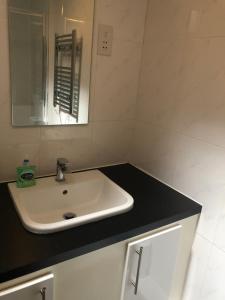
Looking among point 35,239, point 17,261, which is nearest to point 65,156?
point 35,239

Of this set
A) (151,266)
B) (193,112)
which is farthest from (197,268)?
(193,112)

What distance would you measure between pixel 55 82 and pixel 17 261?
82 centimetres

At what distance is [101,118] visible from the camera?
1.45 metres

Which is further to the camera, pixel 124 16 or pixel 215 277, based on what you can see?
pixel 124 16

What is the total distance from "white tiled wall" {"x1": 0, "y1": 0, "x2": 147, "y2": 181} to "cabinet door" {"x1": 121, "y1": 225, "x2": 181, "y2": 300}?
0.61m

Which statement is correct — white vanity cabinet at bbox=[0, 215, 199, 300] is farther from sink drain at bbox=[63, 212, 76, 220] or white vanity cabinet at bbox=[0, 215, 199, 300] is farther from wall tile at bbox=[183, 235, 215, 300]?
sink drain at bbox=[63, 212, 76, 220]

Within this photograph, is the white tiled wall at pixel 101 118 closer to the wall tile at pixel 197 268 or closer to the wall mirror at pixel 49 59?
the wall mirror at pixel 49 59

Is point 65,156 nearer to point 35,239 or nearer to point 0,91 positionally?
point 0,91

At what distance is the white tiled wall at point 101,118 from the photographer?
1220mm

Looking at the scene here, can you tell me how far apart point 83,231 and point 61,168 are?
1.33ft

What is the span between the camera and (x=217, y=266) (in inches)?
46.9

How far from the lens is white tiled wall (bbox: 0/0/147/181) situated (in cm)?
122

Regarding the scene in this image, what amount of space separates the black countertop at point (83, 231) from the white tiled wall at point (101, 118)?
0.76ft

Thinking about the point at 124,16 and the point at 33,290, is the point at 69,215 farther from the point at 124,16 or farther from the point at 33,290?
the point at 124,16
